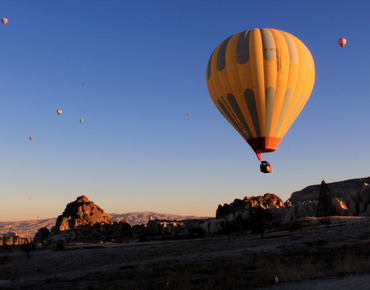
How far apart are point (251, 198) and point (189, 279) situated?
121 m

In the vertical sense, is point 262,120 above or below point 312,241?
above

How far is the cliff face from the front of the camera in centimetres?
16775

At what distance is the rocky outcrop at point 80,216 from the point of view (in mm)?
110688

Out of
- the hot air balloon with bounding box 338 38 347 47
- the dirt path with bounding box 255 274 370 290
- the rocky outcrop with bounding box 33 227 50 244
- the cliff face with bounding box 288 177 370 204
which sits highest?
the hot air balloon with bounding box 338 38 347 47

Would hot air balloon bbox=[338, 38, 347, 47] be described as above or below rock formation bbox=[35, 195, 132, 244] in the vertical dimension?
above

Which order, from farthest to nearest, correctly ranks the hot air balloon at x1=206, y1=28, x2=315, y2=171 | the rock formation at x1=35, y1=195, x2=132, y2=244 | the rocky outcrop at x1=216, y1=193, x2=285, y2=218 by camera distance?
the rocky outcrop at x1=216, y1=193, x2=285, y2=218 < the rock formation at x1=35, y1=195, x2=132, y2=244 < the hot air balloon at x1=206, y1=28, x2=315, y2=171

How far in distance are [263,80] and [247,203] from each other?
334 feet

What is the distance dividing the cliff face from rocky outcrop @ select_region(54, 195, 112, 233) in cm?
10552

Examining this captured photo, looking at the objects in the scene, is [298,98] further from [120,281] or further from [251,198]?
[251,198]

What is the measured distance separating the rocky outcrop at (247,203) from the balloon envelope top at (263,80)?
317 feet

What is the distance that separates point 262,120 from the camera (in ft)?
102

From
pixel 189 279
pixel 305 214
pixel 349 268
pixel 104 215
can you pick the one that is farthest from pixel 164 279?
pixel 104 215

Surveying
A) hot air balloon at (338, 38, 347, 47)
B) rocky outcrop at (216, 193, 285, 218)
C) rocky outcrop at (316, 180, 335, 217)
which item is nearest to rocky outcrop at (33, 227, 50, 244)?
→ rocky outcrop at (216, 193, 285, 218)

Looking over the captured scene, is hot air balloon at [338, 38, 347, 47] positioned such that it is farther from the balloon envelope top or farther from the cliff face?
the cliff face
